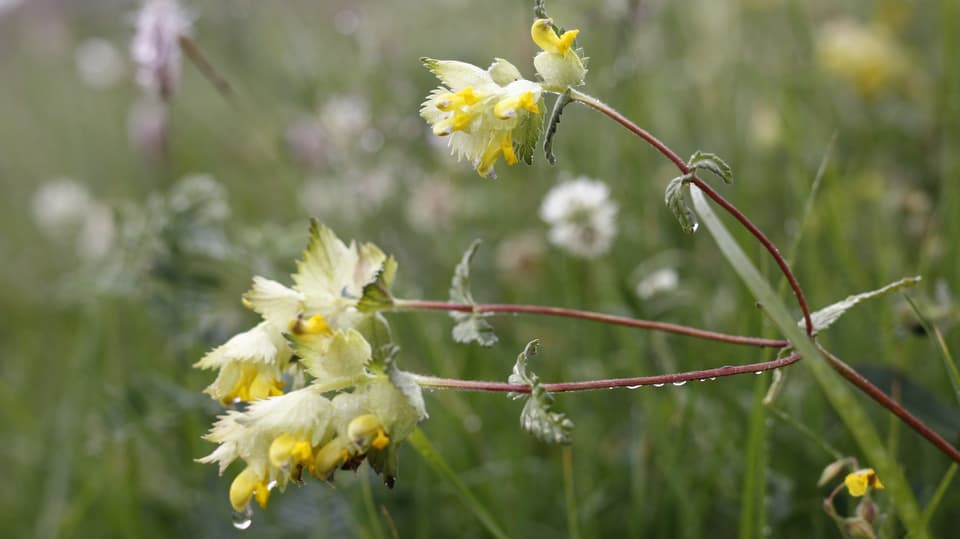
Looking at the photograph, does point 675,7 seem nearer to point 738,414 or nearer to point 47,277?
point 738,414

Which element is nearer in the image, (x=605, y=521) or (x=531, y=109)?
(x=531, y=109)

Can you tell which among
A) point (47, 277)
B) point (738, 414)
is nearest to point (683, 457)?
point (738, 414)

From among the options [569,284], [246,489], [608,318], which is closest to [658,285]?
[569,284]

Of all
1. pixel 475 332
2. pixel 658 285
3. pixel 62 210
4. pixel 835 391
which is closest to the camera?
pixel 835 391

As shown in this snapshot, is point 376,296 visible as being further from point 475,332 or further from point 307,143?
point 307,143

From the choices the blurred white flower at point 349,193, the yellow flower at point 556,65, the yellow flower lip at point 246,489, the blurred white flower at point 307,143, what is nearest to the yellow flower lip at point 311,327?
the yellow flower lip at point 246,489

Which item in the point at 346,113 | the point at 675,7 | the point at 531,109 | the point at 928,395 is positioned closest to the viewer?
the point at 531,109

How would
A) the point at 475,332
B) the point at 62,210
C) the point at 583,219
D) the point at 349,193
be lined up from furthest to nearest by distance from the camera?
the point at 62,210
the point at 349,193
the point at 583,219
the point at 475,332
